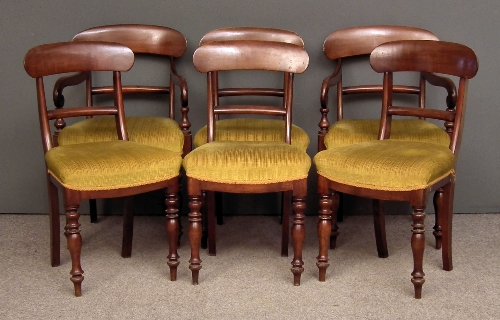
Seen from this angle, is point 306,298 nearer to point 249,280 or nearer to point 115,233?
point 249,280

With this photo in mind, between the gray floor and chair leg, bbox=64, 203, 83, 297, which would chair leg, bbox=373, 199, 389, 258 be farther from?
chair leg, bbox=64, 203, 83, 297

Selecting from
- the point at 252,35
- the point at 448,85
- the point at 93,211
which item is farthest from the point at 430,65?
the point at 93,211

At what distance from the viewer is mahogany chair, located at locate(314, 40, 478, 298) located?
2.65 m

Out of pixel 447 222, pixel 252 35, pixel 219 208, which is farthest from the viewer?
pixel 219 208

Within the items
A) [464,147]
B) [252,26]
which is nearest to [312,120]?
[252,26]

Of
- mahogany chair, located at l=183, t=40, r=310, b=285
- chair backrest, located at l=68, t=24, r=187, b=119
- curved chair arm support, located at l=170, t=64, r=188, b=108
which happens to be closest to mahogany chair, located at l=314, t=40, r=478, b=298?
mahogany chair, located at l=183, t=40, r=310, b=285

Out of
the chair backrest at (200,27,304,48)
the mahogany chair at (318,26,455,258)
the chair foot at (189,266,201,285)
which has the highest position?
the chair backrest at (200,27,304,48)

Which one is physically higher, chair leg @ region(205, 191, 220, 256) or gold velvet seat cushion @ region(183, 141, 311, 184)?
gold velvet seat cushion @ region(183, 141, 311, 184)

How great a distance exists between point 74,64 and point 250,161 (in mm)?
995

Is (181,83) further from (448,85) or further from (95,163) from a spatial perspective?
(448,85)

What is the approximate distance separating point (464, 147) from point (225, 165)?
5.97ft

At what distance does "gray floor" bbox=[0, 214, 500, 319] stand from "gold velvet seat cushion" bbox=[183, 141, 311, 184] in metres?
0.48

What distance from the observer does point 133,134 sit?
10.7 feet

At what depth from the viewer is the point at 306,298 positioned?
274 cm
